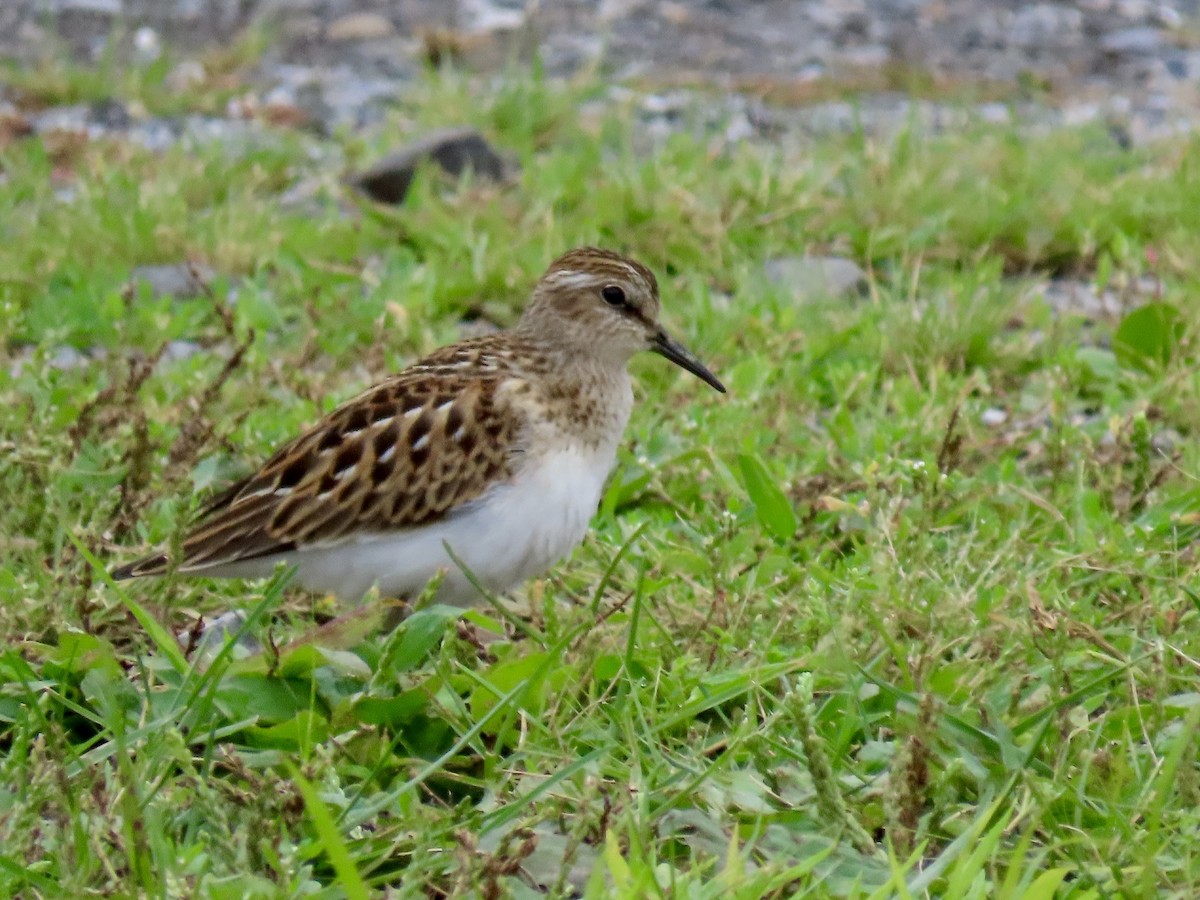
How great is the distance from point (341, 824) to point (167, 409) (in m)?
2.85

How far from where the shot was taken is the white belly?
4750 mm

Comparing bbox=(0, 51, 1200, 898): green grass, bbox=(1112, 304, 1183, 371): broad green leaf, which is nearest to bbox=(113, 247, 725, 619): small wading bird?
bbox=(0, 51, 1200, 898): green grass

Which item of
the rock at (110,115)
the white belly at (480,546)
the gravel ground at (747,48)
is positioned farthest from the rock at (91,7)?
the white belly at (480,546)

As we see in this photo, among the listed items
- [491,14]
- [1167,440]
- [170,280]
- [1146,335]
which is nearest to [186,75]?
[491,14]

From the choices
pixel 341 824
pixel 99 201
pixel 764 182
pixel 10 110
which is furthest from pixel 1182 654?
pixel 10 110

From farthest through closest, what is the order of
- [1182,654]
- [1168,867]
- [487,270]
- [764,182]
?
[764,182] < [487,270] < [1182,654] < [1168,867]

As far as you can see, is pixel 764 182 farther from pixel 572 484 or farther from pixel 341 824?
pixel 341 824

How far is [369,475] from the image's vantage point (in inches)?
193

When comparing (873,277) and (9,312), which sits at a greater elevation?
(9,312)

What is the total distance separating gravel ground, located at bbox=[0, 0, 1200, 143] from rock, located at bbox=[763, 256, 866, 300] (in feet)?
6.28

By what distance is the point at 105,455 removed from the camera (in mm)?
5539

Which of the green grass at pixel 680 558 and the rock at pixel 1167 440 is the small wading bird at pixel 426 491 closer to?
the green grass at pixel 680 558

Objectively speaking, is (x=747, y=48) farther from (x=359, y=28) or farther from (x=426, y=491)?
(x=426, y=491)

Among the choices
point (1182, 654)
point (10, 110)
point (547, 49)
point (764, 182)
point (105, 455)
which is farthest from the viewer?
point (547, 49)
